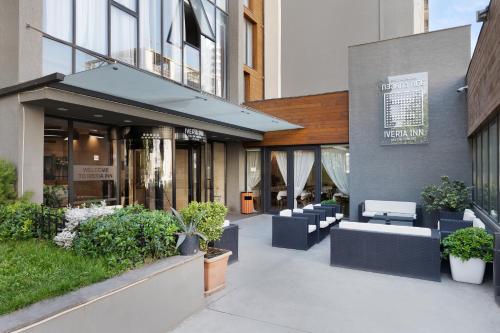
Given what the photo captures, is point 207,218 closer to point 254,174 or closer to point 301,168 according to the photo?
point 301,168

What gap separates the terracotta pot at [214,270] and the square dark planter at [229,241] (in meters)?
0.99

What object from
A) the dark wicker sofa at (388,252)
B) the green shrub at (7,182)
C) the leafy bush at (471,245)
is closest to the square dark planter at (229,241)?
the dark wicker sofa at (388,252)

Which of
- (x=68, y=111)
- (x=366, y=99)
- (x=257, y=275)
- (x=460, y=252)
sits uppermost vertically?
(x=366, y=99)

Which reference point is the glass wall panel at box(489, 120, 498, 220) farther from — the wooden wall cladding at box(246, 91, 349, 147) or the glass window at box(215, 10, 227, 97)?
the glass window at box(215, 10, 227, 97)

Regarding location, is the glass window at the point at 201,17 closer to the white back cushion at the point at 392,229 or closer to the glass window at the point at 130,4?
the glass window at the point at 130,4

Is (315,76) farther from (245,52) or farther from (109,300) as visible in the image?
(109,300)

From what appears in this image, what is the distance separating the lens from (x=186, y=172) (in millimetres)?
10430

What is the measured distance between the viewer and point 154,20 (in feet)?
29.4

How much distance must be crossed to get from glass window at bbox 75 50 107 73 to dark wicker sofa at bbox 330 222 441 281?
5850 mm

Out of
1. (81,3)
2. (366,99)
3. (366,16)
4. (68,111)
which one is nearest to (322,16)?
(366,16)

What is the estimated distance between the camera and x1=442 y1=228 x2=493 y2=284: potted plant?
4656 millimetres

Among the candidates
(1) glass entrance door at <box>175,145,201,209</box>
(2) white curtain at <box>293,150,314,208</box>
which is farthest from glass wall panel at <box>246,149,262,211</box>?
(1) glass entrance door at <box>175,145,201,209</box>

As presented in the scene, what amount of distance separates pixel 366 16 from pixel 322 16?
2108 millimetres

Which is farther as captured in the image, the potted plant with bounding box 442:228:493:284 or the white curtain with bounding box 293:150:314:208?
the white curtain with bounding box 293:150:314:208
